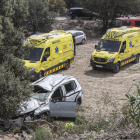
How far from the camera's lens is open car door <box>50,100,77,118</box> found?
8.34 meters

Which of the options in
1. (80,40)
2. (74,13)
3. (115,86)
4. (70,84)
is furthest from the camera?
(74,13)

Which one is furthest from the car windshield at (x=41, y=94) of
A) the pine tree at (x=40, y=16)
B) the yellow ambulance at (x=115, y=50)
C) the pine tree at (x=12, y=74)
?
the pine tree at (x=40, y=16)

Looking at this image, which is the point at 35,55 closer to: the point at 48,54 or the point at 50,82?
the point at 48,54

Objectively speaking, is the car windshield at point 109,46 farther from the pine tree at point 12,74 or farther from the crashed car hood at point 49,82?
the pine tree at point 12,74

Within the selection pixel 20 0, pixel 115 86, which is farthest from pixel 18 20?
pixel 115 86

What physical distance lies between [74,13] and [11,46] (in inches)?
1142

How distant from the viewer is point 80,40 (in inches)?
915

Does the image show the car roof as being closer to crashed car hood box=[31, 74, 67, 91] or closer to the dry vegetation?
crashed car hood box=[31, 74, 67, 91]

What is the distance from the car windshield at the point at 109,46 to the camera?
15.3m

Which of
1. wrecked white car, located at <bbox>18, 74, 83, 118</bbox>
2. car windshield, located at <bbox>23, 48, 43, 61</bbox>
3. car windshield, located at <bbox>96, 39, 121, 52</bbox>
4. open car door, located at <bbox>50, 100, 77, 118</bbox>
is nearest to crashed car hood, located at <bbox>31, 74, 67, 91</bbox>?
wrecked white car, located at <bbox>18, 74, 83, 118</bbox>

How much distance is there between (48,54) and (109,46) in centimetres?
428

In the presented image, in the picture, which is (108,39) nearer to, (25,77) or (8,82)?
(25,77)

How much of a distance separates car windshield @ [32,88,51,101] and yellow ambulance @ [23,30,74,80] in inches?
138

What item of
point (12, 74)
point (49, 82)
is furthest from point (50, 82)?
point (12, 74)
